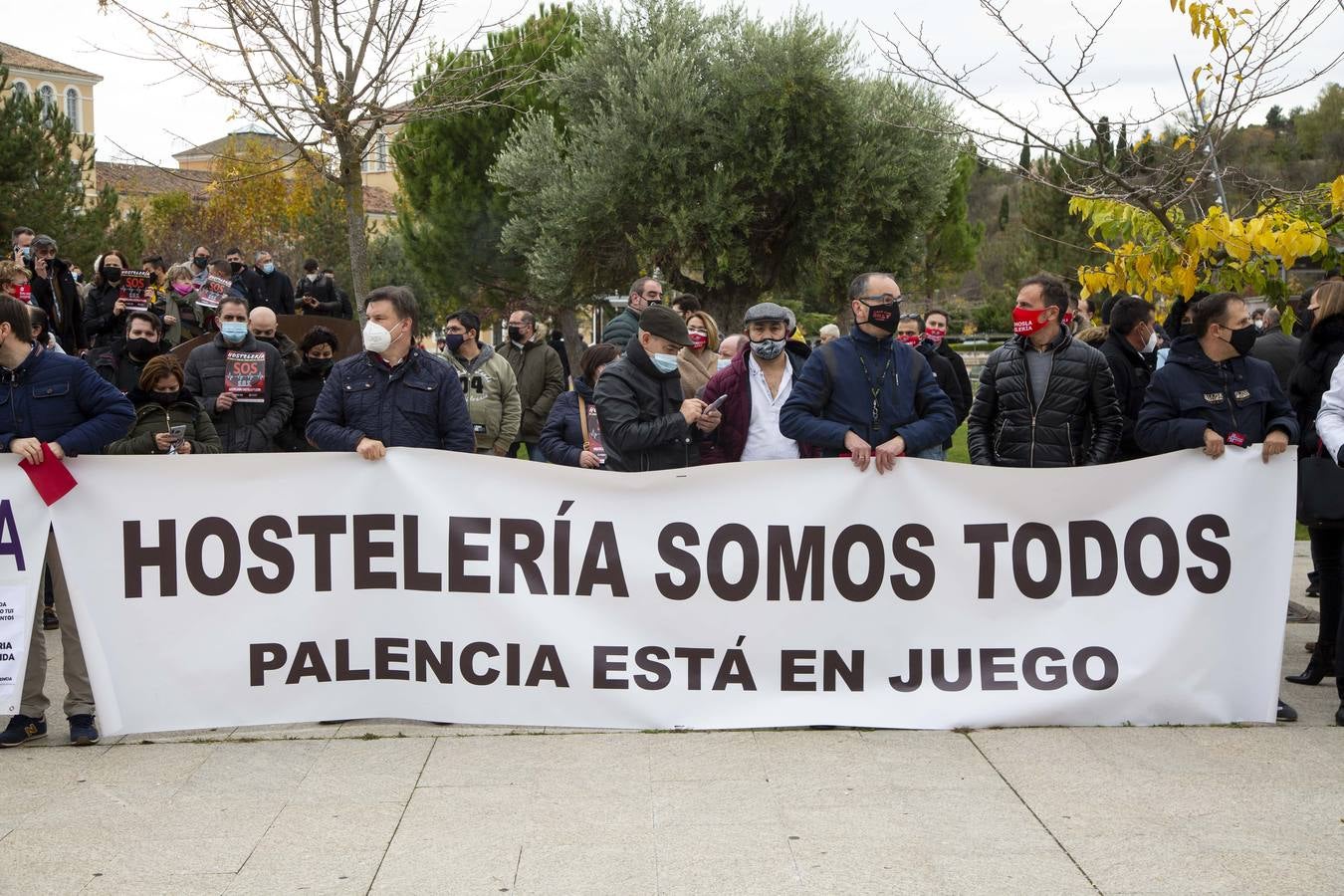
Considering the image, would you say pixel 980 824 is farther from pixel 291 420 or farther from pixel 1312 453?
pixel 291 420

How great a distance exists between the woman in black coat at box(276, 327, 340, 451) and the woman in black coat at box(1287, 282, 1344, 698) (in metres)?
5.86

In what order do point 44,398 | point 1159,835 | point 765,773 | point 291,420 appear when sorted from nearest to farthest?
point 1159,835 < point 765,773 < point 44,398 < point 291,420

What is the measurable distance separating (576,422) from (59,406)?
9.39ft

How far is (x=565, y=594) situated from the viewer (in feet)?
20.0

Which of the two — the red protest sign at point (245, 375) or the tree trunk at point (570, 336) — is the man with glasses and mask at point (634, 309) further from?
the tree trunk at point (570, 336)

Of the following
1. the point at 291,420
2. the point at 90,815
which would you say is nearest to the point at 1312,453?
the point at 90,815

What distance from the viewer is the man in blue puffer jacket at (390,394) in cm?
641

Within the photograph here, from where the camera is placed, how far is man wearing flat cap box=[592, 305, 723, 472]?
663cm

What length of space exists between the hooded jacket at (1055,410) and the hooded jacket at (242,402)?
4320mm

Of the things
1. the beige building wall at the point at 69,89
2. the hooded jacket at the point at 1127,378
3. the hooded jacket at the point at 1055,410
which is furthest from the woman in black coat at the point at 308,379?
the beige building wall at the point at 69,89

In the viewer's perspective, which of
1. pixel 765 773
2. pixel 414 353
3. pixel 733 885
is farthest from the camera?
pixel 414 353

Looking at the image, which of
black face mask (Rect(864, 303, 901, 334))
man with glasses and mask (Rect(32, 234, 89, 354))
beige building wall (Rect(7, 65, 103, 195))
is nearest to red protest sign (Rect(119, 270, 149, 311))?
man with glasses and mask (Rect(32, 234, 89, 354))

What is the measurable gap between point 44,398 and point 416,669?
1.93 meters

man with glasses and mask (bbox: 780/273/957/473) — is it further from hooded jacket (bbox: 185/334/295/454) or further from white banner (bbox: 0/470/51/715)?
hooded jacket (bbox: 185/334/295/454)
